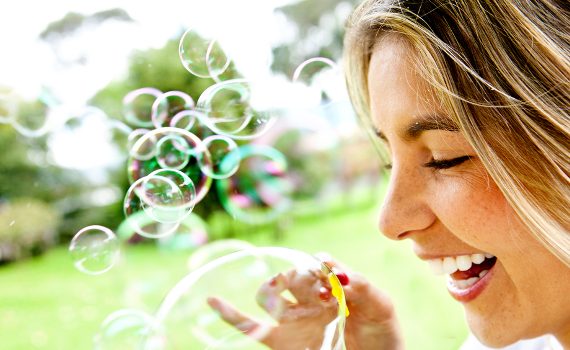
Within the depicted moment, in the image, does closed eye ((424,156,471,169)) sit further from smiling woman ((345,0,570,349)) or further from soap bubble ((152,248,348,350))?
soap bubble ((152,248,348,350))

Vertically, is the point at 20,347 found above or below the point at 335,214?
above

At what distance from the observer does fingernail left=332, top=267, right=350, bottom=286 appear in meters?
1.25

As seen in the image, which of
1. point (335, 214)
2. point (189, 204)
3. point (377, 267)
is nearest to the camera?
point (189, 204)

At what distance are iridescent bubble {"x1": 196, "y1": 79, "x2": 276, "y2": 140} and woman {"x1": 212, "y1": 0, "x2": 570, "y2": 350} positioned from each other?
2.34ft

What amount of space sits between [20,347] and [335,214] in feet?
14.8

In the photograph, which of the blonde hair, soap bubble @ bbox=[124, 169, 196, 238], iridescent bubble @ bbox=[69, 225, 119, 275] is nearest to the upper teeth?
the blonde hair

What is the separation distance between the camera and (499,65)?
3.38ft

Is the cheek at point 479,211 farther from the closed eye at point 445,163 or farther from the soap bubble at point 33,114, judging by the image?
the soap bubble at point 33,114

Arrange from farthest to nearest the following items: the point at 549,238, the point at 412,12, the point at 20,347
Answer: the point at 20,347
the point at 412,12
the point at 549,238

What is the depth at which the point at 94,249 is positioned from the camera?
6.04ft

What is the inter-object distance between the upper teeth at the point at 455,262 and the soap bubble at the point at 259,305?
0.18 m

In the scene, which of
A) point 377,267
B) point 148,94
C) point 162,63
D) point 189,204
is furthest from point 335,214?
point 189,204

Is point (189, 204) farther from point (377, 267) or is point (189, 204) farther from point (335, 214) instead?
point (335, 214)

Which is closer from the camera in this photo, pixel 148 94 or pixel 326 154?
pixel 148 94
